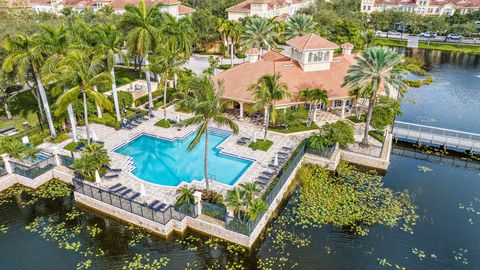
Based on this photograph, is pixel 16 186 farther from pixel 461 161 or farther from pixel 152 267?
pixel 461 161

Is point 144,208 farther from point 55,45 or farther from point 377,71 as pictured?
point 377,71

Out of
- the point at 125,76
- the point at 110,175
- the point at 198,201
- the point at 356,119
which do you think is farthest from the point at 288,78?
the point at 125,76

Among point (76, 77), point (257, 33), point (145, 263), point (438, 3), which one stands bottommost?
point (145, 263)

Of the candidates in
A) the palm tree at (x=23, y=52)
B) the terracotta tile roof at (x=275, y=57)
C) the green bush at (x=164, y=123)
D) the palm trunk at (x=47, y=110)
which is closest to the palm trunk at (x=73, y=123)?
the palm trunk at (x=47, y=110)

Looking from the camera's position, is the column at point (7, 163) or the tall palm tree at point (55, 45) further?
the tall palm tree at point (55, 45)

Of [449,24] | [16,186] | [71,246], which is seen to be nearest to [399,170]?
[71,246]

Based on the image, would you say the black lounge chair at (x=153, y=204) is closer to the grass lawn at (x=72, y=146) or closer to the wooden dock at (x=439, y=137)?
the grass lawn at (x=72, y=146)

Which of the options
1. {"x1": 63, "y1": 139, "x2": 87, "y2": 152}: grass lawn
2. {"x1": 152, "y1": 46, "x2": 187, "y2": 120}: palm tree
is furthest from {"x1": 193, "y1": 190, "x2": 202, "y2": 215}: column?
{"x1": 152, "y1": 46, "x2": 187, "y2": 120}: palm tree
